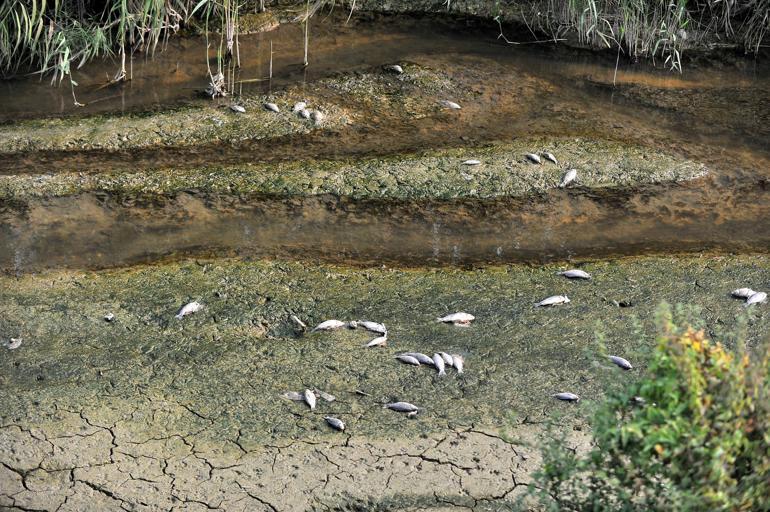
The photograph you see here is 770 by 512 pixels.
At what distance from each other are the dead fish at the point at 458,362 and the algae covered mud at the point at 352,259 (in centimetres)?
3

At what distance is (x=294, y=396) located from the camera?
371cm

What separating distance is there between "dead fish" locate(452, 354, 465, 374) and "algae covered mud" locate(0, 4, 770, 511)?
1.0 inches

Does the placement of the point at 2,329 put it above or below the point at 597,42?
below

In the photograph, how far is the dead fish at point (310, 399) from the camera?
3652 millimetres

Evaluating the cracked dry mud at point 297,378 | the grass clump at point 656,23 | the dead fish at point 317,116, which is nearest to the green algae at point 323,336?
the cracked dry mud at point 297,378

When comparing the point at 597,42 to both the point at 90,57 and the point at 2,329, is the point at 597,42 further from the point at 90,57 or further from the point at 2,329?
the point at 2,329

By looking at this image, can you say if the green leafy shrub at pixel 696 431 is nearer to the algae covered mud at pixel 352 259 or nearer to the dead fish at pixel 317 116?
the algae covered mud at pixel 352 259

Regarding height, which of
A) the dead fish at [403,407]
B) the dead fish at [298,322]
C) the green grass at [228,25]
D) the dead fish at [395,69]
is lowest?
the dead fish at [403,407]

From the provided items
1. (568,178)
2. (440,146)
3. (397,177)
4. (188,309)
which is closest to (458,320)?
(188,309)

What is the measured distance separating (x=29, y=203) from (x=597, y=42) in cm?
448

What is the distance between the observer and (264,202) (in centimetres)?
533

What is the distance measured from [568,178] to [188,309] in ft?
8.10

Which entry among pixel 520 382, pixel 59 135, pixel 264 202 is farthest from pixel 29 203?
pixel 520 382

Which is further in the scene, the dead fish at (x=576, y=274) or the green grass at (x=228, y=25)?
the green grass at (x=228, y=25)
